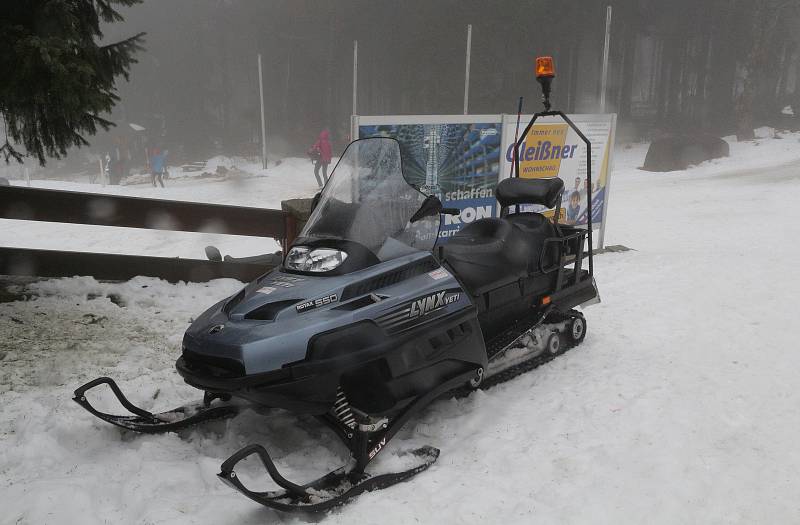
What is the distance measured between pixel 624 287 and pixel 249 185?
14819mm

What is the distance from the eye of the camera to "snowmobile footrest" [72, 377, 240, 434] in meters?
3.15

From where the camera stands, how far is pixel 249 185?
63.1ft

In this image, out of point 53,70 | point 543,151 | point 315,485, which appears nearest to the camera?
point 315,485

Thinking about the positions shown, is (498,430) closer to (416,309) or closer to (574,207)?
(416,309)

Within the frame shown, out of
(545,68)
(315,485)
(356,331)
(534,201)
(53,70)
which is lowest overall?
(315,485)

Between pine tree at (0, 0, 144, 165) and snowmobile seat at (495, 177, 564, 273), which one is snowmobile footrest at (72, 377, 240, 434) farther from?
snowmobile seat at (495, 177, 564, 273)

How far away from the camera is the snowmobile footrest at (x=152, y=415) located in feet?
10.3

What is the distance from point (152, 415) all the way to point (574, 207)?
6.06 m

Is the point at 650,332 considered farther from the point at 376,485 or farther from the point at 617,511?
the point at 376,485

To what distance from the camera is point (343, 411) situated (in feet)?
9.86

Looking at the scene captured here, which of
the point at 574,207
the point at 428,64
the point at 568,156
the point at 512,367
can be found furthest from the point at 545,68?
the point at 428,64

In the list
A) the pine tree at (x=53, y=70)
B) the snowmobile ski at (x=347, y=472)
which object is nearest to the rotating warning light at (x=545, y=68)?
the snowmobile ski at (x=347, y=472)

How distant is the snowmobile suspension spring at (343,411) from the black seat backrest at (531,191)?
2183 mm

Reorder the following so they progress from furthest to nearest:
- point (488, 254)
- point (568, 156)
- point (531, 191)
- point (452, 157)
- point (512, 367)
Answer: point (568, 156), point (452, 157), point (531, 191), point (512, 367), point (488, 254)
